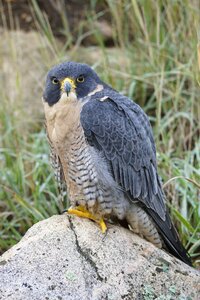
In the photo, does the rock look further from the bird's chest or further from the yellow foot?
the bird's chest

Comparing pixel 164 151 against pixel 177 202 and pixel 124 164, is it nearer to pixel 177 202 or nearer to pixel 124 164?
pixel 177 202

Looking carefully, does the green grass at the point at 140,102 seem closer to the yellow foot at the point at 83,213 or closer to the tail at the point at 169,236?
the tail at the point at 169,236

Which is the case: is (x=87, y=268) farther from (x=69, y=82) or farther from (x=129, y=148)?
(x=69, y=82)

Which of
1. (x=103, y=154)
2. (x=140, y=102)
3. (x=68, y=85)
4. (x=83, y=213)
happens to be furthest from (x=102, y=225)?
(x=140, y=102)

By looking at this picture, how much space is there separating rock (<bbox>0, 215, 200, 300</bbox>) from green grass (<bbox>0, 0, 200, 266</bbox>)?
2.46 ft

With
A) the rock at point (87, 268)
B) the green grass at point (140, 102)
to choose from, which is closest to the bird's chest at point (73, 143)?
the rock at point (87, 268)

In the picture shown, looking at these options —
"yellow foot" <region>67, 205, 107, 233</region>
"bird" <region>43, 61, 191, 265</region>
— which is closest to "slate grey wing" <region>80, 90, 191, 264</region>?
"bird" <region>43, 61, 191, 265</region>

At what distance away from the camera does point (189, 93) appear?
5.54 metres

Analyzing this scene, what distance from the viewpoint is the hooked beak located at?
3.70 metres

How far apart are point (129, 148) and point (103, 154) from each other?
0.56 feet

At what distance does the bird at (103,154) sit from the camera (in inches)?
146

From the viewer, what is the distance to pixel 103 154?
148 inches

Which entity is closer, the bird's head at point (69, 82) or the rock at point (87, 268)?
the rock at point (87, 268)

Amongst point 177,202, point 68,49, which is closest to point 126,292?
point 177,202
